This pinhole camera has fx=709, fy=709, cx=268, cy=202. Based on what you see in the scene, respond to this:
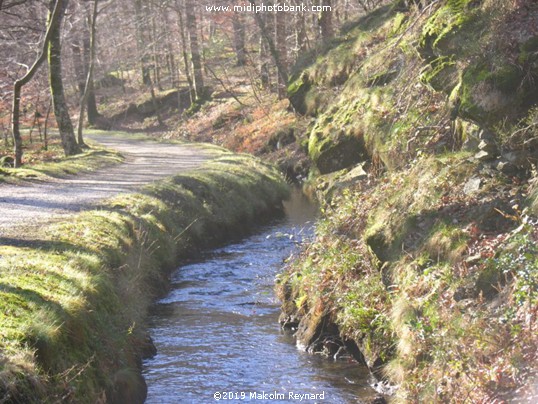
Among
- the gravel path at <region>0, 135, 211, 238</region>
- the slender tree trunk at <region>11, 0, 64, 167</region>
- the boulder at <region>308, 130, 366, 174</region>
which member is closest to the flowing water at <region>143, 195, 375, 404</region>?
the gravel path at <region>0, 135, 211, 238</region>

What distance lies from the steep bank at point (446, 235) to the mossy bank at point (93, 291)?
2.45m

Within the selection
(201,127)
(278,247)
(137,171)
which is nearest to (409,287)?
(278,247)

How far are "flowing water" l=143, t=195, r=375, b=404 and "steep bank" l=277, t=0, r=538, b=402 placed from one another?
0.39 metres

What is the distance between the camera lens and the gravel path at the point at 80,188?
38.8 ft

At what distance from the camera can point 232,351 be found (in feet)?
29.9

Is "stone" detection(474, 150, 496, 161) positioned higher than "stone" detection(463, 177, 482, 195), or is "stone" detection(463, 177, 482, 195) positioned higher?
"stone" detection(474, 150, 496, 161)

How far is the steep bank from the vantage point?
6453 millimetres

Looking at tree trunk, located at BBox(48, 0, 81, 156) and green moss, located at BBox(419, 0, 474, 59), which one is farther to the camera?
tree trunk, located at BBox(48, 0, 81, 156)

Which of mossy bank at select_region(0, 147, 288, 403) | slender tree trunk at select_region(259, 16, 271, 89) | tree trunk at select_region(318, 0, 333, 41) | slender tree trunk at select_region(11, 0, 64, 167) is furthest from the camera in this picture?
slender tree trunk at select_region(259, 16, 271, 89)

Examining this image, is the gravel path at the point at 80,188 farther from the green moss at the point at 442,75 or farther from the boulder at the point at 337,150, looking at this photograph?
the green moss at the point at 442,75

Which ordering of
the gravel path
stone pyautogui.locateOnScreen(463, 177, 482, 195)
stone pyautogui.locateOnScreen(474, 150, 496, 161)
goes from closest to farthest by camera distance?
stone pyautogui.locateOnScreen(463, 177, 482, 195), stone pyautogui.locateOnScreen(474, 150, 496, 161), the gravel path

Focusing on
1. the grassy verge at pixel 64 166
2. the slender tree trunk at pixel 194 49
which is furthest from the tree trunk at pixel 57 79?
the slender tree trunk at pixel 194 49

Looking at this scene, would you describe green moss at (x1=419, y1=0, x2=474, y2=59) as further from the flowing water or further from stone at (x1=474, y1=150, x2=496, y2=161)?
the flowing water

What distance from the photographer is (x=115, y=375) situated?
7.17 metres
